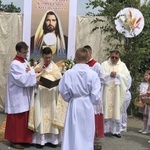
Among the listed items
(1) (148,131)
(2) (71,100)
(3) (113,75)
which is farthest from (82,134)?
(1) (148,131)

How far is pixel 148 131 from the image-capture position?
312 inches

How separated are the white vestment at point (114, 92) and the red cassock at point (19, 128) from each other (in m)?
1.86

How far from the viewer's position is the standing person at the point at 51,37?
31.0ft

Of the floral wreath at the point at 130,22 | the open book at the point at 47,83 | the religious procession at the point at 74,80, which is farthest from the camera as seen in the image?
the floral wreath at the point at 130,22

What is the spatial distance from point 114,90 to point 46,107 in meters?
1.77

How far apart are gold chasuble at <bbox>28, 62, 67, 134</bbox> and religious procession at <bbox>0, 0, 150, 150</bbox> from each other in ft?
0.06

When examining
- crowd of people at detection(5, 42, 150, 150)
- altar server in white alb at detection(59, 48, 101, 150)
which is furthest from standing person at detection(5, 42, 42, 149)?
altar server in white alb at detection(59, 48, 101, 150)

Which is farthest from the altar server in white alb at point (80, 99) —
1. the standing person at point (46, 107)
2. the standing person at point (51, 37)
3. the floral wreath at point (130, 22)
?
the standing person at point (51, 37)

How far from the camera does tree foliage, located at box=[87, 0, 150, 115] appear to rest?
909 centimetres

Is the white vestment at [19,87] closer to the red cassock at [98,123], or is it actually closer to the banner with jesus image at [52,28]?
the red cassock at [98,123]

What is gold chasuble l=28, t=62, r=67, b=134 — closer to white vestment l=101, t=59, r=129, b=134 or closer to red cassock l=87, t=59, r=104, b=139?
red cassock l=87, t=59, r=104, b=139

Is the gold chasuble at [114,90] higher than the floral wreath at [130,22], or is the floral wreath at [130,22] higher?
the floral wreath at [130,22]

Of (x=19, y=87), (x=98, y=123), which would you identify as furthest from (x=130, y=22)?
(x=19, y=87)

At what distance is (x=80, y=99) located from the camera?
5.02 m
